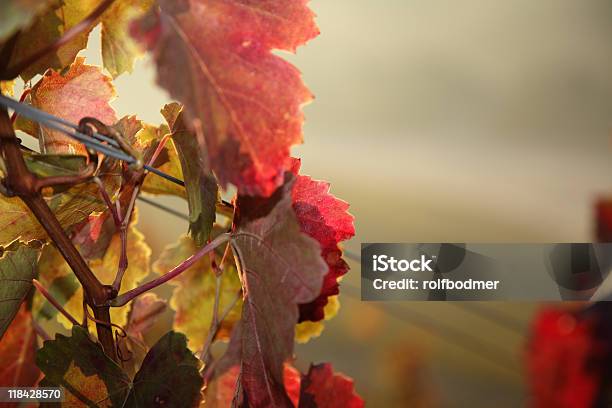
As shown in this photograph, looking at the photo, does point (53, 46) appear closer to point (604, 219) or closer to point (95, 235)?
point (95, 235)

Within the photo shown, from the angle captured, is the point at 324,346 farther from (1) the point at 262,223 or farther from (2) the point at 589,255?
(1) the point at 262,223

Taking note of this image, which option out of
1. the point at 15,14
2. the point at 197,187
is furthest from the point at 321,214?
the point at 15,14

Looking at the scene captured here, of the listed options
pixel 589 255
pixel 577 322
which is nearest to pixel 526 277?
pixel 589 255

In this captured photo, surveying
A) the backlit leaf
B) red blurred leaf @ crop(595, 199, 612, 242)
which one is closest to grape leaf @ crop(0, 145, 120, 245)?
the backlit leaf

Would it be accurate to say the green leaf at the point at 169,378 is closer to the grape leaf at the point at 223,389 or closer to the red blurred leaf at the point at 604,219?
the grape leaf at the point at 223,389

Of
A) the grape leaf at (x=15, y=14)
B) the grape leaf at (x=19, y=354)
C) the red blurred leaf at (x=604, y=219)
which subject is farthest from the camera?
the red blurred leaf at (x=604, y=219)


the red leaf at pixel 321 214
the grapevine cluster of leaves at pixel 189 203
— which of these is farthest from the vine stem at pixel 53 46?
the red leaf at pixel 321 214
